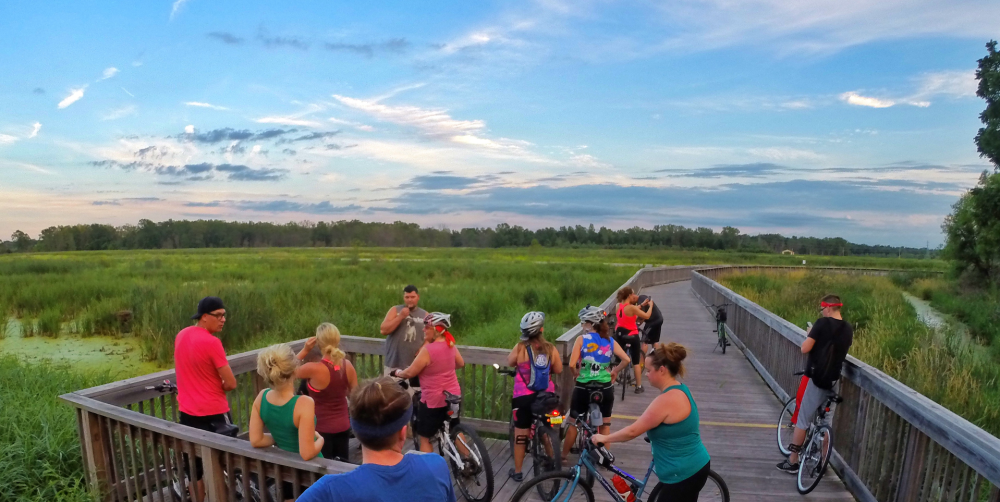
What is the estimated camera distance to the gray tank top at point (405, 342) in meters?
5.69

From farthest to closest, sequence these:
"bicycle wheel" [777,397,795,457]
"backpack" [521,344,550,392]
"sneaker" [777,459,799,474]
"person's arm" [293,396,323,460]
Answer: "bicycle wheel" [777,397,795,457] < "sneaker" [777,459,799,474] < "backpack" [521,344,550,392] < "person's arm" [293,396,323,460]

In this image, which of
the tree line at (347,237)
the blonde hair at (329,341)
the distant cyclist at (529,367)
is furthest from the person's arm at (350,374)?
the tree line at (347,237)

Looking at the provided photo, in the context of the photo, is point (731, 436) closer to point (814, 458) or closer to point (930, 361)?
point (814, 458)

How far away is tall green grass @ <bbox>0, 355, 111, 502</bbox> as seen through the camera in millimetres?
4754

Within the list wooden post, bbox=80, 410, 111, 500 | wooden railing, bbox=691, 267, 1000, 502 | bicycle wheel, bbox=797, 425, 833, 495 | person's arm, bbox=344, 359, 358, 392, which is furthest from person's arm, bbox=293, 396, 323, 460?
bicycle wheel, bbox=797, 425, 833, 495

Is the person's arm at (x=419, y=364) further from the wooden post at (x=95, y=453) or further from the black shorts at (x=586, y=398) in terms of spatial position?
the wooden post at (x=95, y=453)

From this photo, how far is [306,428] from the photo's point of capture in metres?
3.06

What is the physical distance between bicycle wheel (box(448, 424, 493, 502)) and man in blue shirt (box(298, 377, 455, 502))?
2.41m

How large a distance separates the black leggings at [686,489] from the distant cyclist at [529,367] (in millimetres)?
1349

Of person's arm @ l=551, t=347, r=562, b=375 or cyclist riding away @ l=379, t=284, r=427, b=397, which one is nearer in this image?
person's arm @ l=551, t=347, r=562, b=375

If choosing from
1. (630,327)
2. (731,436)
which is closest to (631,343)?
(630,327)

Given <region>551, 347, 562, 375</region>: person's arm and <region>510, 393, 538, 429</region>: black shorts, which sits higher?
<region>551, 347, 562, 375</region>: person's arm

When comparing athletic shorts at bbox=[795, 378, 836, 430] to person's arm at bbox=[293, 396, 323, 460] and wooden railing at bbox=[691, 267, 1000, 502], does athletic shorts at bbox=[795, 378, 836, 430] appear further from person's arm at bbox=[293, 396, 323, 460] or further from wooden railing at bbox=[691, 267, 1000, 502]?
person's arm at bbox=[293, 396, 323, 460]

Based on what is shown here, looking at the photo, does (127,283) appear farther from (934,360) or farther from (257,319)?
(934,360)
